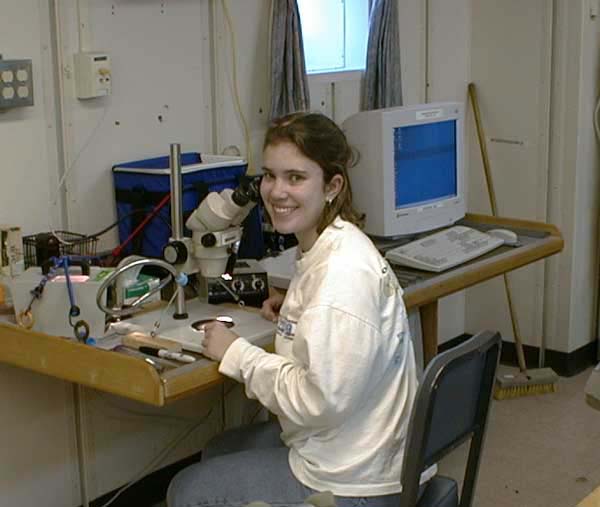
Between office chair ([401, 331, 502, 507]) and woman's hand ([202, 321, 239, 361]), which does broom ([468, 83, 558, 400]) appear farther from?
woman's hand ([202, 321, 239, 361])

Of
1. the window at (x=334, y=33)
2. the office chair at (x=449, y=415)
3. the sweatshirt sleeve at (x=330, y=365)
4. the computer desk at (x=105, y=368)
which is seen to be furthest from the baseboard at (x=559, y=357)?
the sweatshirt sleeve at (x=330, y=365)

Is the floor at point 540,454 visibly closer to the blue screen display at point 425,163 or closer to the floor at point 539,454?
the floor at point 539,454

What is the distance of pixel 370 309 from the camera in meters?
1.98

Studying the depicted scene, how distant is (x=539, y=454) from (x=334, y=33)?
68.8 inches

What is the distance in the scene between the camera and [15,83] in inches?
105

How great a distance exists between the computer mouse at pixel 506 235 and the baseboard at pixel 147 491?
49.9 inches

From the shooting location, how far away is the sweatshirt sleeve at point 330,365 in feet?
6.35

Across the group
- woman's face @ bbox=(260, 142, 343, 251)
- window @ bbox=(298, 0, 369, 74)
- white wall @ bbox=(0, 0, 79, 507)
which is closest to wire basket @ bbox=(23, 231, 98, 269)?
white wall @ bbox=(0, 0, 79, 507)

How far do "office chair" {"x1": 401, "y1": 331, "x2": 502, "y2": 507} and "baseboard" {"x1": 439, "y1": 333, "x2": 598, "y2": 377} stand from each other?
227 centimetres

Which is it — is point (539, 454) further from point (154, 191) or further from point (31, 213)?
point (31, 213)

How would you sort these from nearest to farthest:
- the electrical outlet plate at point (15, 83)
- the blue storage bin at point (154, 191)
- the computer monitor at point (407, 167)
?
the electrical outlet plate at point (15, 83) → the blue storage bin at point (154, 191) → the computer monitor at point (407, 167)

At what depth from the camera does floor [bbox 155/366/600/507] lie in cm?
332

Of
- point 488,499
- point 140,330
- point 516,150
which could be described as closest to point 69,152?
point 140,330

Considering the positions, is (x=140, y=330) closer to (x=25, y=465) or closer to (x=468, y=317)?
(x=25, y=465)
